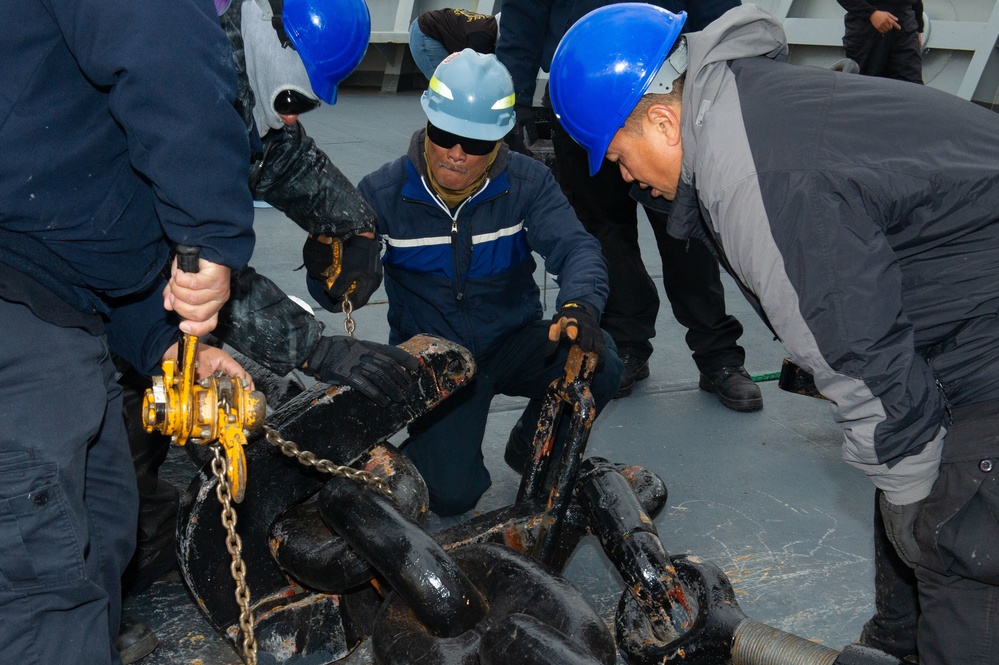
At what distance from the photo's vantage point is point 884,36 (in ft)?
25.6

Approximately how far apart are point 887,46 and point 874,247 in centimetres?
700

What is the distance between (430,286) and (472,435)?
526mm

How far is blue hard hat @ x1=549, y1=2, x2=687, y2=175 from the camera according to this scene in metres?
1.94

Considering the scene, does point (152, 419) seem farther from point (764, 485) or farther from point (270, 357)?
point (764, 485)

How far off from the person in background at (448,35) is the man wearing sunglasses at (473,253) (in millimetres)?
3406

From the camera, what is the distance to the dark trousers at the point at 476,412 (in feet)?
10.6

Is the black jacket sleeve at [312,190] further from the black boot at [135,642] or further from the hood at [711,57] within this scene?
the hood at [711,57]

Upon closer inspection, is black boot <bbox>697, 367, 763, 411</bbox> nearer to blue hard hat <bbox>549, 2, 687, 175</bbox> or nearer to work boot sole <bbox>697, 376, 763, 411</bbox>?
work boot sole <bbox>697, 376, 763, 411</bbox>

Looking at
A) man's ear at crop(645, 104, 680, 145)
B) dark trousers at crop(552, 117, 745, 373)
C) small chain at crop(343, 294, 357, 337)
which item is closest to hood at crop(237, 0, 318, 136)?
small chain at crop(343, 294, 357, 337)

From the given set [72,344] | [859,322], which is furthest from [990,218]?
[72,344]

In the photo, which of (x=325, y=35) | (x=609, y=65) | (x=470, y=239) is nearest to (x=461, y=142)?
(x=470, y=239)

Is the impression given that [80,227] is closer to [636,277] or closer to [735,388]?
[636,277]

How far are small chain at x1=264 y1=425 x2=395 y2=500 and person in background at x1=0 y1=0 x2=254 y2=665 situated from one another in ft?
1.18

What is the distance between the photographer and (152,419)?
6.08ft
